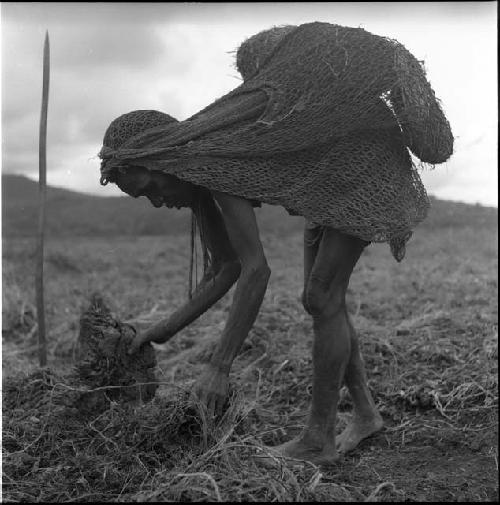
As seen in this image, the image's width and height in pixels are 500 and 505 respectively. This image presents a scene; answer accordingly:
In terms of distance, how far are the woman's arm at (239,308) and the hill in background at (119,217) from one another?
11.3 metres

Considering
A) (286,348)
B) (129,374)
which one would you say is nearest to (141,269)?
(286,348)

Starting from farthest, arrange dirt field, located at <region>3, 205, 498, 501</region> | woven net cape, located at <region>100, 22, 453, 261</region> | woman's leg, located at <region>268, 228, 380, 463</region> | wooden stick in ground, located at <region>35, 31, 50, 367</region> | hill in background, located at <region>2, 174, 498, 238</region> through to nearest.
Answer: hill in background, located at <region>2, 174, 498, 238</region> < wooden stick in ground, located at <region>35, 31, 50, 367</region> < woman's leg, located at <region>268, 228, 380, 463</region> < woven net cape, located at <region>100, 22, 453, 261</region> < dirt field, located at <region>3, 205, 498, 501</region>

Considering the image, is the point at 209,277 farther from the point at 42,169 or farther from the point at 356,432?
the point at 42,169

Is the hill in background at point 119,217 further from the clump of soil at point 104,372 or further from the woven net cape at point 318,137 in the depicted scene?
the woven net cape at point 318,137

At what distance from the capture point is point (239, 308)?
248 cm

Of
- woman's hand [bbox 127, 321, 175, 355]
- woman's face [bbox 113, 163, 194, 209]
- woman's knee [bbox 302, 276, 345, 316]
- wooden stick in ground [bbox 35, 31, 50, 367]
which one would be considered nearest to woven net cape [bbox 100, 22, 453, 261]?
woman's face [bbox 113, 163, 194, 209]

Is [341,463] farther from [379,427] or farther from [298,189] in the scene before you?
[298,189]

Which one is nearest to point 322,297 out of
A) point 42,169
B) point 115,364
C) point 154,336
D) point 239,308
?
point 239,308

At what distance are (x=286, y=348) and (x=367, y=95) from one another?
2403mm

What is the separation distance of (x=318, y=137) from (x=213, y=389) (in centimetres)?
101

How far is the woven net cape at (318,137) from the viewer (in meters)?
2.58

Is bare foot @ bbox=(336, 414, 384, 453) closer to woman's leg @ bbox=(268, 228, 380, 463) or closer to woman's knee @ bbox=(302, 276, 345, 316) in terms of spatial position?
woman's leg @ bbox=(268, 228, 380, 463)

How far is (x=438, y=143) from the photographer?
2721mm

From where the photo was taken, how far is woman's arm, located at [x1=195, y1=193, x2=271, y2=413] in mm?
2473
